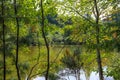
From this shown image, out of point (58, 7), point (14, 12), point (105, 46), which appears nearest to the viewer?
point (105, 46)

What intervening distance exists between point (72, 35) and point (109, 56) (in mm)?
1916

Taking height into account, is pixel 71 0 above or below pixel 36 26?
above

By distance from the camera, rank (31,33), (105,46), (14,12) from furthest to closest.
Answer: (31,33) < (14,12) < (105,46)

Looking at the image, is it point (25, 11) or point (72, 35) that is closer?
point (25, 11)

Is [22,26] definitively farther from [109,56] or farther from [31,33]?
[109,56]

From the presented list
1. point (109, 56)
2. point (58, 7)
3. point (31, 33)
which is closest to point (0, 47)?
point (31, 33)

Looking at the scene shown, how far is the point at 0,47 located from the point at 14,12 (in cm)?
198

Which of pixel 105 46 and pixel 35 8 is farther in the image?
pixel 35 8

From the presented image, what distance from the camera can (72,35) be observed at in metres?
12.4

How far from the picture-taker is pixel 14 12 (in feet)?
37.5

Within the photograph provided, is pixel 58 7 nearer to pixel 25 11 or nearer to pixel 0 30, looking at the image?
pixel 25 11

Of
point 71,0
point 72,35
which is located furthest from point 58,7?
point 72,35

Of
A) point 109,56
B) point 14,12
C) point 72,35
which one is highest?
point 14,12

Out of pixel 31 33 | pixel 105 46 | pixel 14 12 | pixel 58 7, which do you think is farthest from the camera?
pixel 31 33
